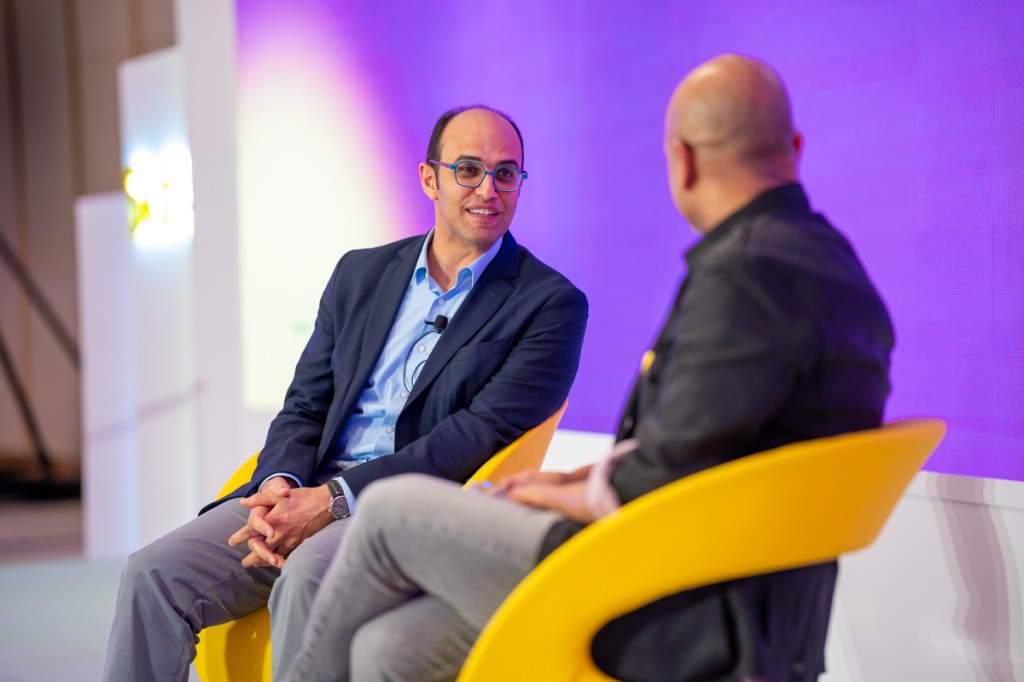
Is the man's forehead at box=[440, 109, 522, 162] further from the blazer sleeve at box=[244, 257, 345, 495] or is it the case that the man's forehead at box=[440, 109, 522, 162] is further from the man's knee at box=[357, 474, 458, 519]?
the man's knee at box=[357, 474, 458, 519]

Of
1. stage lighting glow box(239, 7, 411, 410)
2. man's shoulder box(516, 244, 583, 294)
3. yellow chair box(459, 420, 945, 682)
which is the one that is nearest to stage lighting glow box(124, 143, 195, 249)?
stage lighting glow box(239, 7, 411, 410)

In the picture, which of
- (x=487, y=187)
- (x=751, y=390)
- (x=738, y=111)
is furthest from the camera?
(x=487, y=187)

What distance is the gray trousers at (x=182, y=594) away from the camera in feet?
7.46

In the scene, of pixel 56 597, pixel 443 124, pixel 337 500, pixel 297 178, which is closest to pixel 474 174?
pixel 443 124

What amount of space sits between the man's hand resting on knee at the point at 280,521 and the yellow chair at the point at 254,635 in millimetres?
181

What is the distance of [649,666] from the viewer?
62.4 inches

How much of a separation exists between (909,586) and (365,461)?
1.42 metres

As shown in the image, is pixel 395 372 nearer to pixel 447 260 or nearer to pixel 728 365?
pixel 447 260

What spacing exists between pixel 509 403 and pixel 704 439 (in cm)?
100

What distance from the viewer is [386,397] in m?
2.60

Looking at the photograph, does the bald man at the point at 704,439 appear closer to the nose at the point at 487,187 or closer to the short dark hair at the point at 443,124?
the nose at the point at 487,187

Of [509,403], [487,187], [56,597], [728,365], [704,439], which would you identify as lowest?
[56,597]

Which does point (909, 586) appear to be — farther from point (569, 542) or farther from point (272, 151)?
point (272, 151)

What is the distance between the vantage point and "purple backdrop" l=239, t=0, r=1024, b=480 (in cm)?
249
